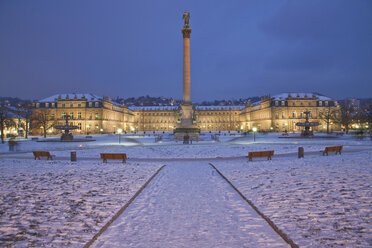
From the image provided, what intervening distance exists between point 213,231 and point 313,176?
7727mm

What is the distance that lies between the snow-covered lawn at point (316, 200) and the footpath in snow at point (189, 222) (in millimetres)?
663

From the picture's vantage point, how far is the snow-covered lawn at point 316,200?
6402mm

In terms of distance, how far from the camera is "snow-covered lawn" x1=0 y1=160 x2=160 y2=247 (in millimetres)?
6621

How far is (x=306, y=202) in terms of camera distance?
8781 mm

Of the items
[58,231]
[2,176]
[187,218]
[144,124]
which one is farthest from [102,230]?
[144,124]

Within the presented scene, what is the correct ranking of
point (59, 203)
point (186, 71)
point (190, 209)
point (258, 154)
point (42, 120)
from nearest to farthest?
point (190, 209) < point (59, 203) < point (258, 154) < point (186, 71) < point (42, 120)

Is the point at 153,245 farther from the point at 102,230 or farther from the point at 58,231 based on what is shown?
the point at 58,231

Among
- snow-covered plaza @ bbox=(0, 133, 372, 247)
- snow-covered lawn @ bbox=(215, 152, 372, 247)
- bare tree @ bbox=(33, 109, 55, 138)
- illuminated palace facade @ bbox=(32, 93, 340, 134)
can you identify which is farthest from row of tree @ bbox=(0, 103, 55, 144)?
snow-covered lawn @ bbox=(215, 152, 372, 247)

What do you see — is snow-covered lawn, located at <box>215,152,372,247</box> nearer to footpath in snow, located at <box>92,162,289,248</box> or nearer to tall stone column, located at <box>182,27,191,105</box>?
footpath in snow, located at <box>92,162,289,248</box>

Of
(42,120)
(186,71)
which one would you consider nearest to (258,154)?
(186,71)

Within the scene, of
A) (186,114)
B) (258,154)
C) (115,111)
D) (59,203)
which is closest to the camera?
(59,203)

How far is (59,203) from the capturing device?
29.8 ft

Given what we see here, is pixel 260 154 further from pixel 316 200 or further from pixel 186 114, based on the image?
pixel 186 114

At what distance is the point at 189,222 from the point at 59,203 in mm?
4705
